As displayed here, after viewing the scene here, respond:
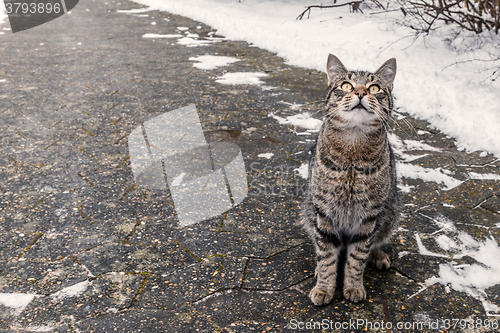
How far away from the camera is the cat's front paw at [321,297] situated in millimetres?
2910

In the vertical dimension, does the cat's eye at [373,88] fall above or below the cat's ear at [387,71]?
below

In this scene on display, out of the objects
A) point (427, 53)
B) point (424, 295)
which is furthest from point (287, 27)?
point (424, 295)

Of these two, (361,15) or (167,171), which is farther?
(361,15)

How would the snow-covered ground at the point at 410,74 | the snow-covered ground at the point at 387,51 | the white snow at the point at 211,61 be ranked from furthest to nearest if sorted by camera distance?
the white snow at the point at 211,61, the snow-covered ground at the point at 387,51, the snow-covered ground at the point at 410,74

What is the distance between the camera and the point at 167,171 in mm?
4797

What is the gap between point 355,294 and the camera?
2926 mm

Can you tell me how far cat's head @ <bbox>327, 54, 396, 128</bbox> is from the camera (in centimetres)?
269

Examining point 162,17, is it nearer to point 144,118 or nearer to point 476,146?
point 144,118

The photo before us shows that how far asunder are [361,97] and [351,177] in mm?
534

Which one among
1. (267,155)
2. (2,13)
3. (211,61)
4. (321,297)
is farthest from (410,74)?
(2,13)

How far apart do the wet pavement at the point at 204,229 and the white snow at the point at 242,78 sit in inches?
11.2

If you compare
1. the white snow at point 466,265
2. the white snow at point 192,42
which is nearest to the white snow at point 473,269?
the white snow at point 466,265

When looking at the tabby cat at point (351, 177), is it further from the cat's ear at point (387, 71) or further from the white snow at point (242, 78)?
the white snow at point (242, 78)

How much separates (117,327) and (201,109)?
4.03m
